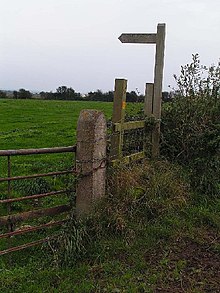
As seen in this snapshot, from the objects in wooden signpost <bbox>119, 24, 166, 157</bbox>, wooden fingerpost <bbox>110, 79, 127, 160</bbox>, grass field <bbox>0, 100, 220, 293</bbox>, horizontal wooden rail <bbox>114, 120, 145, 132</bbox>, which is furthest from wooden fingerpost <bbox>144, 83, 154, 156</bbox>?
wooden fingerpost <bbox>110, 79, 127, 160</bbox>

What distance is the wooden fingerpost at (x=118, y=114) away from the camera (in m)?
6.17

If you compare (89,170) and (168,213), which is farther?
(168,213)

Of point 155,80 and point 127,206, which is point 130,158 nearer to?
point 127,206

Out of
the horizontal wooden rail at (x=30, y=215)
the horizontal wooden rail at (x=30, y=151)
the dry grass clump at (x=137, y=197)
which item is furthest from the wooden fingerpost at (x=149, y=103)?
the horizontal wooden rail at (x=30, y=215)

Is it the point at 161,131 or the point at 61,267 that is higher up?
the point at 161,131

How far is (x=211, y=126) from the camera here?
756cm

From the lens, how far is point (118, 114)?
6211 millimetres

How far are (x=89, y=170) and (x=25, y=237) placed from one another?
1223mm

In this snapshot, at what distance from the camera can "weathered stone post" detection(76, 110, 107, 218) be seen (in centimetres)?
533

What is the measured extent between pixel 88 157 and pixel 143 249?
1322 mm

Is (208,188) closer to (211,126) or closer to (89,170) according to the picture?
(211,126)

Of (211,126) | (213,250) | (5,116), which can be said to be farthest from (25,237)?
(5,116)

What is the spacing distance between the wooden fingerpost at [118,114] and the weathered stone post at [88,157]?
2.41 ft

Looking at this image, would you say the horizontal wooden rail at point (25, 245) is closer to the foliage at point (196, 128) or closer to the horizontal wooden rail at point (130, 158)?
the horizontal wooden rail at point (130, 158)
